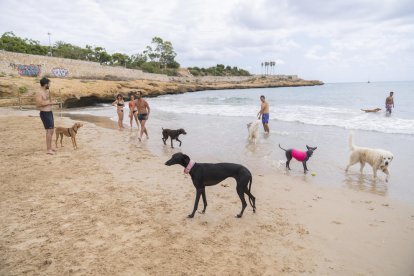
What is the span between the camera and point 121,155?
28.2 feet

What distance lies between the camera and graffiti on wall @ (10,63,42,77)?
35553 mm

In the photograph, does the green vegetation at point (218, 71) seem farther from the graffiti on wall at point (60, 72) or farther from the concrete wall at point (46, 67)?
the graffiti on wall at point (60, 72)

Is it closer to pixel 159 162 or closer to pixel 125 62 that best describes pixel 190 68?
pixel 125 62

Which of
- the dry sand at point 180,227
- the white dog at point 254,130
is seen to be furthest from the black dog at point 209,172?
the white dog at point 254,130

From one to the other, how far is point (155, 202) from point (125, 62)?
86155 millimetres

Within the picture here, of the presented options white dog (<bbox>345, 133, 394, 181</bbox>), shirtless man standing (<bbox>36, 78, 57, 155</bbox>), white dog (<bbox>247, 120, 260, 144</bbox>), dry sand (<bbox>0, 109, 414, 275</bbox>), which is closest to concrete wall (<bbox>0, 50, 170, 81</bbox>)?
shirtless man standing (<bbox>36, 78, 57, 155</bbox>)

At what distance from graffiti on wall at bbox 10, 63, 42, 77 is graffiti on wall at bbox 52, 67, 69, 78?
2609 mm

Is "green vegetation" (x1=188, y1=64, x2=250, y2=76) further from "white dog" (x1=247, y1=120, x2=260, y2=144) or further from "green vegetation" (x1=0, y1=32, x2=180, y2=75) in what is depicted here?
"white dog" (x1=247, y1=120, x2=260, y2=144)

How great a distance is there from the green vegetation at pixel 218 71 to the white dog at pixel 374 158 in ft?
328

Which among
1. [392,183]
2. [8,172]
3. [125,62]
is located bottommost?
[392,183]

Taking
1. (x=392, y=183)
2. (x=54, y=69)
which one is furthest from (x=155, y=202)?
(x=54, y=69)

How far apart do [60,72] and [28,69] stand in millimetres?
6016

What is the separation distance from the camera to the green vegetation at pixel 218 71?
107 meters

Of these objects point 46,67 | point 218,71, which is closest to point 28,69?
A: point 46,67
